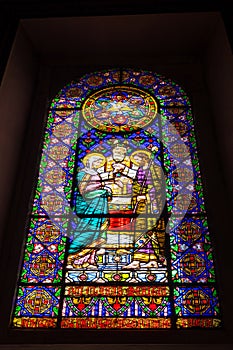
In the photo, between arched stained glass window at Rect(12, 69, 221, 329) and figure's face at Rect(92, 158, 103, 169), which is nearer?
arched stained glass window at Rect(12, 69, 221, 329)

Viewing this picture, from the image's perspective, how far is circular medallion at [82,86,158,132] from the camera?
18.0 feet

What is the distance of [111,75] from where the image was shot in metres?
6.07

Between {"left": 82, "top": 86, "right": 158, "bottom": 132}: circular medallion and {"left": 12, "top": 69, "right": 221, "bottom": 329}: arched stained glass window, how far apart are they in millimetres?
13

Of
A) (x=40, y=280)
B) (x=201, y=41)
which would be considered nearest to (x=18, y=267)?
(x=40, y=280)

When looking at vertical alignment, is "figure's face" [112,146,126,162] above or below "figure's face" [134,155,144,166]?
above

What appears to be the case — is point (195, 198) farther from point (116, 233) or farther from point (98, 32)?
point (98, 32)

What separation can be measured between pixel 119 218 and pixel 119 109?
1.71 m

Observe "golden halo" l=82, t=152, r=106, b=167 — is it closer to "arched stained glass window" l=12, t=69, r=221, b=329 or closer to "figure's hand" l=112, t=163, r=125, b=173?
"arched stained glass window" l=12, t=69, r=221, b=329

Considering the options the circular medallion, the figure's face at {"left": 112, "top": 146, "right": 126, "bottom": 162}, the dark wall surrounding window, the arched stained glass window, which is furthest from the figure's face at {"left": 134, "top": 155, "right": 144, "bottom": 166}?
the dark wall surrounding window

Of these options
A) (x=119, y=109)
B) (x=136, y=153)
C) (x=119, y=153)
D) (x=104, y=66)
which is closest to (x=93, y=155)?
(x=119, y=153)

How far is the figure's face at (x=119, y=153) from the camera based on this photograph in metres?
5.12

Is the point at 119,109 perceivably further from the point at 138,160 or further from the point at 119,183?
the point at 119,183

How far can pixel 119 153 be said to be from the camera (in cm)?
517
